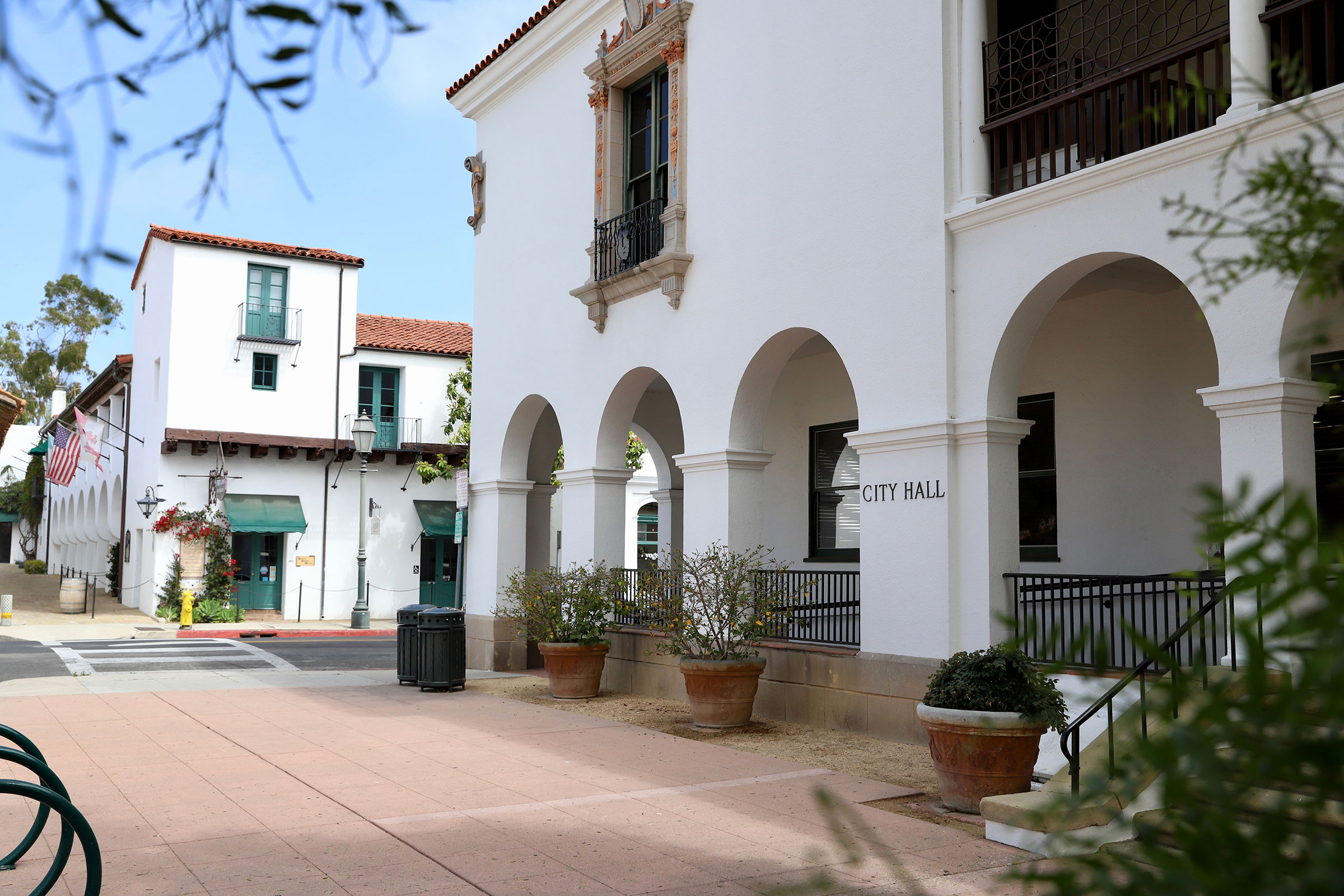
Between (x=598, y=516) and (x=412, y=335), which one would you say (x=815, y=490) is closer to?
(x=598, y=516)

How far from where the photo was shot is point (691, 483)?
1365cm

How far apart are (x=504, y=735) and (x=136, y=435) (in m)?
26.8

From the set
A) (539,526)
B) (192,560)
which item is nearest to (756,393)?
(539,526)

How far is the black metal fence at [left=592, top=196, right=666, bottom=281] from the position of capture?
1475 centimetres

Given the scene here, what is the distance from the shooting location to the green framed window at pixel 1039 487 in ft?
41.9

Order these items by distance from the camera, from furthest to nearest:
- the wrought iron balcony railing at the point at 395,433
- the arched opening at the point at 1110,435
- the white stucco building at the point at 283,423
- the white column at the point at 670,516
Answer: the wrought iron balcony railing at the point at 395,433, the white stucco building at the point at 283,423, the white column at the point at 670,516, the arched opening at the point at 1110,435

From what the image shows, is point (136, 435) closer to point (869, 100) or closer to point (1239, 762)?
point (869, 100)

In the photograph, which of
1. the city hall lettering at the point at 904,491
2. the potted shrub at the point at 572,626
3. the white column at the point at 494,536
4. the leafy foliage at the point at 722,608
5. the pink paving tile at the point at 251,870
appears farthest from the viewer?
the white column at the point at 494,536

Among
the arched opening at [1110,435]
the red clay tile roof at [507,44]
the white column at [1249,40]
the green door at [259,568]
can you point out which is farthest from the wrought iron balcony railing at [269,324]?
→ the white column at [1249,40]

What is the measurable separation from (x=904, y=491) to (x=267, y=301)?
25.5m

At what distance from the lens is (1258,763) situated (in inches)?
39.0

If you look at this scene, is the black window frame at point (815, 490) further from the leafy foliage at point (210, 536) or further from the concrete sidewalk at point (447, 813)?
the leafy foliage at point (210, 536)

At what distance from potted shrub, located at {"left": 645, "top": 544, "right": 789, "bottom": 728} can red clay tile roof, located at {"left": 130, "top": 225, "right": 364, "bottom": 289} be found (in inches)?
809

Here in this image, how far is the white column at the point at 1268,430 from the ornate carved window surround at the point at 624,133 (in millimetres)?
7197
